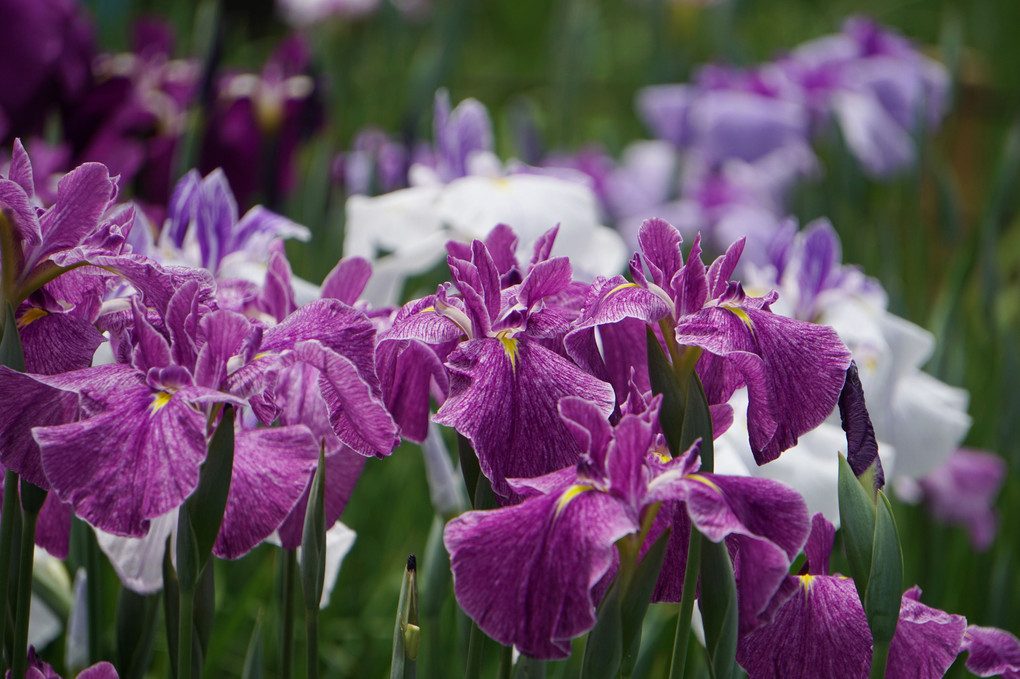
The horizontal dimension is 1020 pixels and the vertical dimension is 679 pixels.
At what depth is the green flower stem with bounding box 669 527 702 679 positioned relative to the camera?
0.47 m

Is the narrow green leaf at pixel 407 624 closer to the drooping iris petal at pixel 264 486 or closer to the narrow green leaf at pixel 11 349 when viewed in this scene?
the drooping iris petal at pixel 264 486

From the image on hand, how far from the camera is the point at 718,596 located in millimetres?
450

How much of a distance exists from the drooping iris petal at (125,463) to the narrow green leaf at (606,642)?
7.8 inches

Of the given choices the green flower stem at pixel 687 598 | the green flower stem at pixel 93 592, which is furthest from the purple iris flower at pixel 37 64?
the green flower stem at pixel 687 598

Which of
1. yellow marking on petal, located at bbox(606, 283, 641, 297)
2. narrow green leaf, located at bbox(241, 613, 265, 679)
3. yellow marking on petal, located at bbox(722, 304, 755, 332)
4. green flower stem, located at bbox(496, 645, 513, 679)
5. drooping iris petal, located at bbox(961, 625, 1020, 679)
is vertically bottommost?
narrow green leaf, located at bbox(241, 613, 265, 679)

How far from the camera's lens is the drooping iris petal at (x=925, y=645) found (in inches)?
21.2

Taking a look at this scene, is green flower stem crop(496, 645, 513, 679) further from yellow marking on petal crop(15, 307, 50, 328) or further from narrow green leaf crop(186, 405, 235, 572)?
yellow marking on petal crop(15, 307, 50, 328)

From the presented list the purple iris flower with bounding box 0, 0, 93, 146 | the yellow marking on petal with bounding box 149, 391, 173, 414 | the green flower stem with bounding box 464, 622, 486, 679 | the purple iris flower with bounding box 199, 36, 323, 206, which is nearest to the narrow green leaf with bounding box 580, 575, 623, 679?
the green flower stem with bounding box 464, 622, 486, 679

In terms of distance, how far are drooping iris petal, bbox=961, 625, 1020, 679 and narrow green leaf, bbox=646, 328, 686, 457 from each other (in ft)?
0.77

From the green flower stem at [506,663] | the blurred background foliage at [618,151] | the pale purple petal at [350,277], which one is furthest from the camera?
the blurred background foliage at [618,151]

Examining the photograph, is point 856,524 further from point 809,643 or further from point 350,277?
point 350,277

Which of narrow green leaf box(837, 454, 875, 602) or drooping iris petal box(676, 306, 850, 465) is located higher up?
drooping iris petal box(676, 306, 850, 465)

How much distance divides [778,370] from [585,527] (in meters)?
0.14

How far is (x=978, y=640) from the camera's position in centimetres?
57
